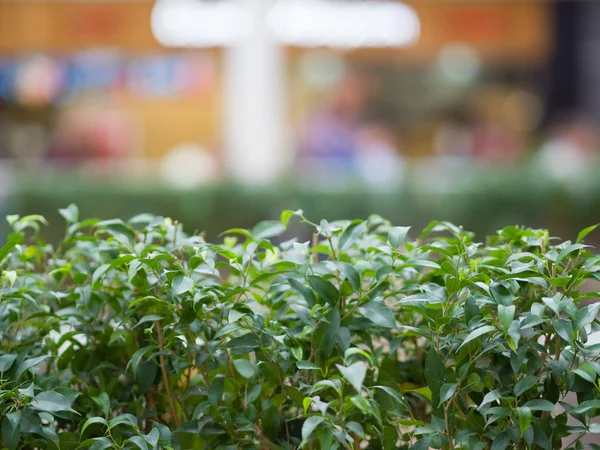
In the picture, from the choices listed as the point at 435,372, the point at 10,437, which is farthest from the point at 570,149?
the point at 10,437

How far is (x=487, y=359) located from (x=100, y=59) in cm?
921

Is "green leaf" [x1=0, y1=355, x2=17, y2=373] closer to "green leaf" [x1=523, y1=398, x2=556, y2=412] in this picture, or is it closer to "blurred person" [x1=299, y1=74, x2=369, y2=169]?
"green leaf" [x1=523, y1=398, x2=556, y2=412]

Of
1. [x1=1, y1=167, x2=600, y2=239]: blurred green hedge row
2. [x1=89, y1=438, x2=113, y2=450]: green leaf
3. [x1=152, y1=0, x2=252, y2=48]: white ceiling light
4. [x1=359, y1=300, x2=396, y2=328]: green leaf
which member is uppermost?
[x1=152, y1=0, x2=252, y2=48]: white ceiling light

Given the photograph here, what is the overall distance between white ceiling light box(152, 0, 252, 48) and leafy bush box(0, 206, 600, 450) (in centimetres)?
764

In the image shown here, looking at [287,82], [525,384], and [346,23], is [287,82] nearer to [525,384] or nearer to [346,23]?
[346,23]

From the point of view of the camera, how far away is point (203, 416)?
1164 millimetres

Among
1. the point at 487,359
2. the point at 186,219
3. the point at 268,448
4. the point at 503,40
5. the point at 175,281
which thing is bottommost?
the point at 186,219

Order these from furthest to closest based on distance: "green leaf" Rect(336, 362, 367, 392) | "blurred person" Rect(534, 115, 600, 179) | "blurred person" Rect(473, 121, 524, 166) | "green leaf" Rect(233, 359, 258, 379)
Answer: "blurred person" Rect(473, 121, 524, 166), "blurred person" Rect(534, 115, 600, 179), "green leaf" Rect(233, 359, 258, 379), "green leaf" Rect(336, 362, 367, 392)

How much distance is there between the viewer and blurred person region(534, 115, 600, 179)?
6.44 m

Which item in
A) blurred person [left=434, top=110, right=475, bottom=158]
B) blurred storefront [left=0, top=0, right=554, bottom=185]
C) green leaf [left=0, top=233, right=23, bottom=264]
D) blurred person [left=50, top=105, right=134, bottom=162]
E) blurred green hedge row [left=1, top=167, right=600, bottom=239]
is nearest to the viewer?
green leaf [left=0, top=233, right=23, bottom=264]

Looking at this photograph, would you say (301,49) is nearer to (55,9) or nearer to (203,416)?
(55,9)

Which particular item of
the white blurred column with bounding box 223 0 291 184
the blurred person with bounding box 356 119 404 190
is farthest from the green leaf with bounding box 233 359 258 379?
the white blurred column with bounding box 223 0 291 184

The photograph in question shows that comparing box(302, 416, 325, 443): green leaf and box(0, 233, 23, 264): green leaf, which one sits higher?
box(0, 233, 23, 264): green leaf

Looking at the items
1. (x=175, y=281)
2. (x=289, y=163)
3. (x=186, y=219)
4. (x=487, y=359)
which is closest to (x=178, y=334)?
(x=175, y=281)
